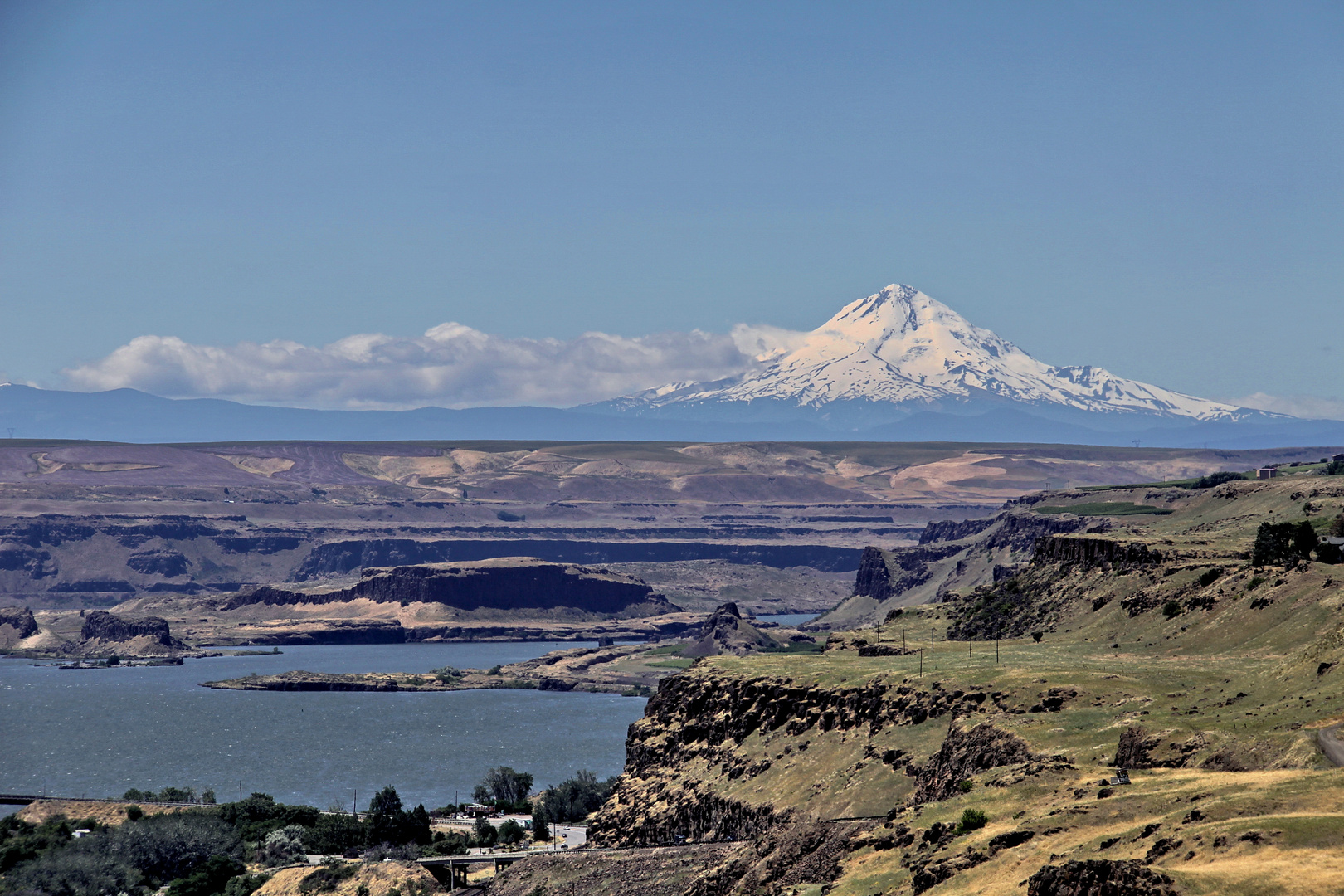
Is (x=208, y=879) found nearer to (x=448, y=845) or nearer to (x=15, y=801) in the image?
(x=448, y=845)

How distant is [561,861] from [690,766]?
58.2 ft

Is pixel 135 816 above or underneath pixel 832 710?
underneath

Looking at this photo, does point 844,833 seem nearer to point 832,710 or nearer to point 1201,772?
point 1201,772

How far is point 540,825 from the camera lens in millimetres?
131500

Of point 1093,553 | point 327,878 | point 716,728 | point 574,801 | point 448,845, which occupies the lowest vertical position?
point 574,801

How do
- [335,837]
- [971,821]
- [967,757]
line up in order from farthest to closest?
1. [335,837]
2. [967,757]
3. [971,821]

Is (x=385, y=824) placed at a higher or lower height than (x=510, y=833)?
higher

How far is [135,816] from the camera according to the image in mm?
137375

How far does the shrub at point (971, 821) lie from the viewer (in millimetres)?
60969

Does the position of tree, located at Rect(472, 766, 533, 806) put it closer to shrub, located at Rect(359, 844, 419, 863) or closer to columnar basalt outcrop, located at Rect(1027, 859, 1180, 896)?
shrub, located at Rect(359, 844, 419, 863)

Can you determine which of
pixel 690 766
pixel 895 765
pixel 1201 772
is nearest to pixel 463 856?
pixel 690 766

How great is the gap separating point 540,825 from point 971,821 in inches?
2953

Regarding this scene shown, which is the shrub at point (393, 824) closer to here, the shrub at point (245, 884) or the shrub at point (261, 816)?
the shrub at point (261, 816)

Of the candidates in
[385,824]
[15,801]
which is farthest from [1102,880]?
[15,801]
